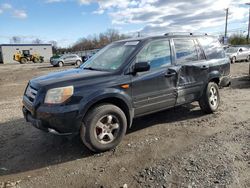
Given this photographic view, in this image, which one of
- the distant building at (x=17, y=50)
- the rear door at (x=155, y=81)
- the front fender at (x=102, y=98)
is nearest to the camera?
the front fender at (x=102, y=98)

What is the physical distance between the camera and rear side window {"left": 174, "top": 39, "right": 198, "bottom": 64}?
19.0 feet

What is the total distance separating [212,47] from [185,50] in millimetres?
1041

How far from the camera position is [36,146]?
5113mm

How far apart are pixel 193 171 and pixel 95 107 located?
5.81ft

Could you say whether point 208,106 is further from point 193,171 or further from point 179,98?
point 193,171

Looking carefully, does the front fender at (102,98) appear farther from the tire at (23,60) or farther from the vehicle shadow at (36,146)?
the tire at (23,60)

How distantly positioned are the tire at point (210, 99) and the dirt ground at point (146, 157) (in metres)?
0.21

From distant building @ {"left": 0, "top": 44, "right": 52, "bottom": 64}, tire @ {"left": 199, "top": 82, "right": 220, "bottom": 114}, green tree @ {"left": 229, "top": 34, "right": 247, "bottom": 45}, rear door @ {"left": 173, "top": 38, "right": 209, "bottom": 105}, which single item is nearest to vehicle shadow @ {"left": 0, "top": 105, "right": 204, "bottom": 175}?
tire @ {"left": 199, "top": 82, "right": 220, "bottom": 114}

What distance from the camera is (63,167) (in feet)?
13.9

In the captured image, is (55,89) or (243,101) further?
(243,101)

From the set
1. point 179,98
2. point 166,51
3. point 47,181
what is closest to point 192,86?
point 179,98

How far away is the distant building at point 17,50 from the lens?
62750 mm

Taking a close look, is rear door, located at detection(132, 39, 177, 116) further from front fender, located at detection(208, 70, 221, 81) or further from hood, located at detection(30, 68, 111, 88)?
front fender, located at detection(208, 70, 221, 81)

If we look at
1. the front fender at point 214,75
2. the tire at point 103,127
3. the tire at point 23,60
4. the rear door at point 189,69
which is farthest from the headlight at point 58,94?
the tire at point 23,60
